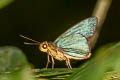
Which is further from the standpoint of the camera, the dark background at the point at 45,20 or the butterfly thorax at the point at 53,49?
the dark background at the point at 45,20

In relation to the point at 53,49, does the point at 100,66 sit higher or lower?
lower

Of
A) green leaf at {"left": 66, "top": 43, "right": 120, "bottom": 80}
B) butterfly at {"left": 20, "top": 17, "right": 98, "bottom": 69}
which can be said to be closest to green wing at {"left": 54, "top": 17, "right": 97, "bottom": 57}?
butterfly at {"left": 20, "top": 17, "right": 98, "bottom": 69}

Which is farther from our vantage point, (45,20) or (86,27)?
(45,20)

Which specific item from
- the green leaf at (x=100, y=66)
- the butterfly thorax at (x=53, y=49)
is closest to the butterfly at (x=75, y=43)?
the butterfly thorax at (x=53, y=49)

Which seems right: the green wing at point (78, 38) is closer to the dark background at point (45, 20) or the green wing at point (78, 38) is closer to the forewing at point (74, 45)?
the forewing at point (74, 45)

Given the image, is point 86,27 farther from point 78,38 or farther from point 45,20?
point 45,20

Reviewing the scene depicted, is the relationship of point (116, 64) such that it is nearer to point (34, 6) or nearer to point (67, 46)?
point (67, 46)

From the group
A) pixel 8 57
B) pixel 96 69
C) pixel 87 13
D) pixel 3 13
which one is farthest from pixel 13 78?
pixel 87 13

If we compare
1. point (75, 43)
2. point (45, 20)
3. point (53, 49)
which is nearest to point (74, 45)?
point (75, 43)
